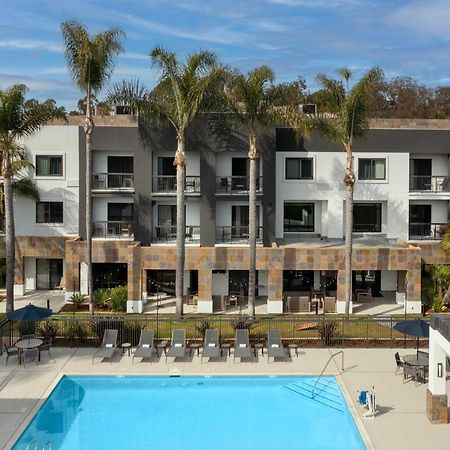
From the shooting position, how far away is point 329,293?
34469mm

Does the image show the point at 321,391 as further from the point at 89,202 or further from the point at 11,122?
the point at 11,122

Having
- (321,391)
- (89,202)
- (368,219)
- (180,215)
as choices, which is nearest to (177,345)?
(321,391)

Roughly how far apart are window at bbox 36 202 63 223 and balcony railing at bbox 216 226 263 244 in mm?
9391

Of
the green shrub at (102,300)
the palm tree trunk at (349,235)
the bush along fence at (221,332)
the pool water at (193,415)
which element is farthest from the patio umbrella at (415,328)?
the green shrub at (102,300)

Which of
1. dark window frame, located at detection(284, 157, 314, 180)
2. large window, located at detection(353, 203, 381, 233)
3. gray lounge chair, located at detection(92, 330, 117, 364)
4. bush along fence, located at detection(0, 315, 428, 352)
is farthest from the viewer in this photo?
large window, located at detection(353, 203, 381, 233)

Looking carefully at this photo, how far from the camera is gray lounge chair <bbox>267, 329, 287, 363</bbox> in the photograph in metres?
23.3

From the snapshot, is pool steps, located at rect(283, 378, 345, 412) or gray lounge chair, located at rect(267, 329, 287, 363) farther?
gray lounge chair, located at rect(267, 329, 287, 363)

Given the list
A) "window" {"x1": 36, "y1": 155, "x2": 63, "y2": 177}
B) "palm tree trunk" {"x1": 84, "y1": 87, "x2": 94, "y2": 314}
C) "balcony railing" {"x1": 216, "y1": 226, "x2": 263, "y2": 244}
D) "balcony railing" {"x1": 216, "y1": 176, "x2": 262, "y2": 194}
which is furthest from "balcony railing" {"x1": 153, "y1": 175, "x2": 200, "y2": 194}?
"window" {"x1": 36, "y1": 155, "x2": 63, "y2": 177}

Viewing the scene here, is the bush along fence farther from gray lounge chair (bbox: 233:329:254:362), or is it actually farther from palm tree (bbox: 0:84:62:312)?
palm tree (bbox: 0:84:62:312)

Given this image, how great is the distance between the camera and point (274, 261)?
3164 centimetres

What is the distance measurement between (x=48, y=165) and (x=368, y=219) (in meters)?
19.0

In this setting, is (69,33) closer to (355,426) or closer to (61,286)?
(61,286)

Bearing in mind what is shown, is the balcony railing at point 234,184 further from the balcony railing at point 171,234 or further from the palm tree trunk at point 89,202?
the palm tree trunk at point 89,202

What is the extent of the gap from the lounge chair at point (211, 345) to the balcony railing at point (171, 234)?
10.6 meters
